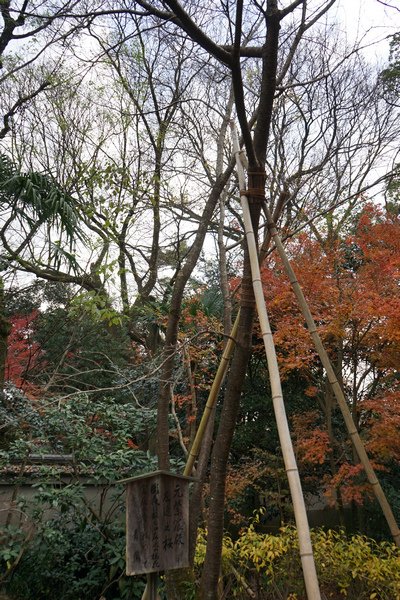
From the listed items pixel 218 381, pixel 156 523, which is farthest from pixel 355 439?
pixel 156 523

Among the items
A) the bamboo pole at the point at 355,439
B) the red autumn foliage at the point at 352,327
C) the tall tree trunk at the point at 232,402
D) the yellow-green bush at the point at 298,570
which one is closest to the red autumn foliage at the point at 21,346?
the red autumn foliage at the point at 352,327

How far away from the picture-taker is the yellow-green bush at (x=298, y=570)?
4.21 metres

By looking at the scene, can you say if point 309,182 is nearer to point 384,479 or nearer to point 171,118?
point 171,118

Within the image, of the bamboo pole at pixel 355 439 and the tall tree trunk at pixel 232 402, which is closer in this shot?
the bamboo pole at pixel 355 439

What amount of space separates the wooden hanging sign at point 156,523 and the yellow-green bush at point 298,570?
148 cm

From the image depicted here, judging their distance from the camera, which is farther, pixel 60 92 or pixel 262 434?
pixel 262 434

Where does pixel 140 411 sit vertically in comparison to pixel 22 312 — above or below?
below

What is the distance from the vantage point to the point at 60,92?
8125 millimetres

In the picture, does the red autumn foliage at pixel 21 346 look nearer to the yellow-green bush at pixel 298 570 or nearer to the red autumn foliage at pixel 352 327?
the red autumn foliage at pixel 352 327

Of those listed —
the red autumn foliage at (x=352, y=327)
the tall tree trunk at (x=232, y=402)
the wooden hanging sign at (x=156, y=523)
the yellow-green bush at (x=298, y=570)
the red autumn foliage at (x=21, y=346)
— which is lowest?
the yellow-green bush at (x=298, y=570)

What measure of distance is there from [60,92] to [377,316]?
569cm

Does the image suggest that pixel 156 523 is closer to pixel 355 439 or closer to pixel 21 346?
pixel 355 439

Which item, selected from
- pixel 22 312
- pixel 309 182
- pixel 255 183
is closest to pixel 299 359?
pixel 309 182

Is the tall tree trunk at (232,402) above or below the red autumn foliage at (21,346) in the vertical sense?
below
